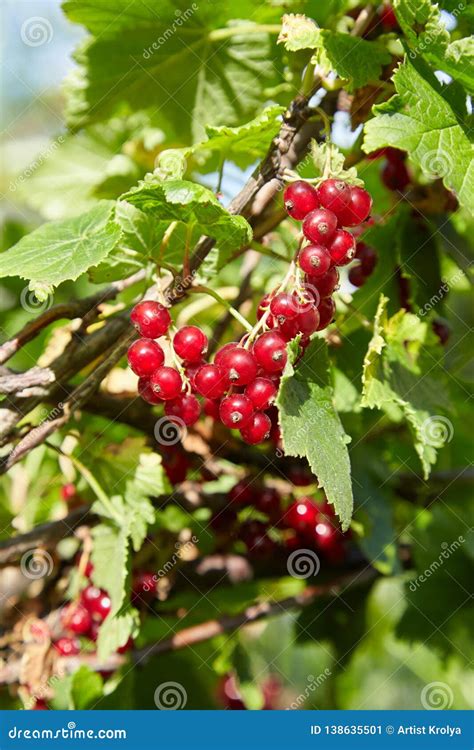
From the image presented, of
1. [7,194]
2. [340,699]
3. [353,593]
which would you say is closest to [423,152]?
[353,593]

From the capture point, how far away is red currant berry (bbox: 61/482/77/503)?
159 centimetres

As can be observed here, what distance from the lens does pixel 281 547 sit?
1.69m

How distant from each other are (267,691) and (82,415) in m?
1.22

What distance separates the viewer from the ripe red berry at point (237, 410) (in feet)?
3.25

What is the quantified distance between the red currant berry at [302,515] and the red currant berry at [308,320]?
26.8 inches

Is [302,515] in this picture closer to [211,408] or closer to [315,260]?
[211,408]

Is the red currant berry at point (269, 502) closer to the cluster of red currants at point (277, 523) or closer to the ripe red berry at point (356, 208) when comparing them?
the cluster of red currants at point (277, 523)

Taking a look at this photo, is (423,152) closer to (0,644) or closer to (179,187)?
(179,187)

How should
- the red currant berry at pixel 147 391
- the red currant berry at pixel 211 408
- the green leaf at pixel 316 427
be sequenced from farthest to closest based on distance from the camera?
the red currant berry at pixel 211 408, the red currant berry at pixel 147 391, the green leaf at pixel 316 427

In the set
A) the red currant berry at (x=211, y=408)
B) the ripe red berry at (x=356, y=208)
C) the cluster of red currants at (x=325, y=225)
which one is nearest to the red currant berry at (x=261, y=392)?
the cluster of red currants at (x=325, y=225)

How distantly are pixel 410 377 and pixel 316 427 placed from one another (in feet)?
1.25

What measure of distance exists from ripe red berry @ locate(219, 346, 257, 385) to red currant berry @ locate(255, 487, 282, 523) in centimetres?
64

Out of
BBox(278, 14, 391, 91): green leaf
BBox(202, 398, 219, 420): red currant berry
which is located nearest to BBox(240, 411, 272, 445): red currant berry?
BBox(202, 398, 219, 420): red currant berry

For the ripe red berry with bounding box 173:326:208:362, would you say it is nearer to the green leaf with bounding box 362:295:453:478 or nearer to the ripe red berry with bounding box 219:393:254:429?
the ripe red berry with bounding box 219:393:254:429
